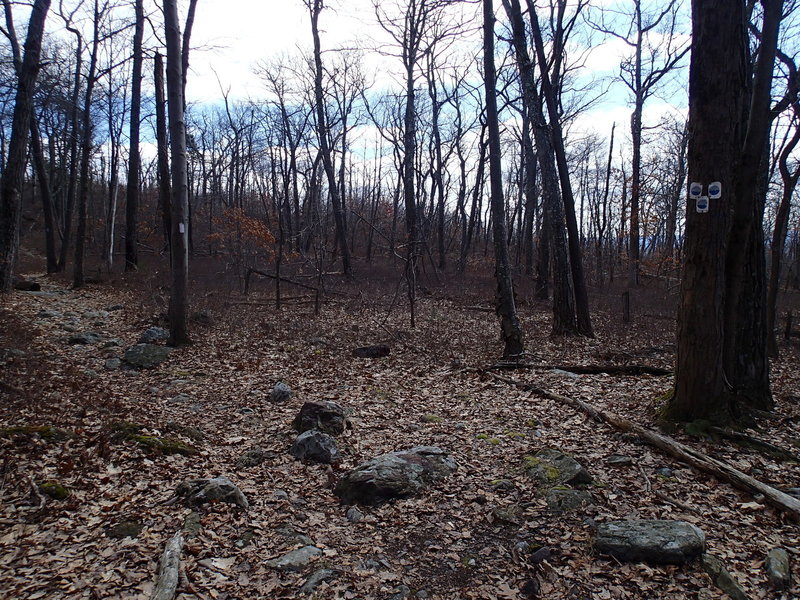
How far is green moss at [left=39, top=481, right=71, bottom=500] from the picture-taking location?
12.7 feet

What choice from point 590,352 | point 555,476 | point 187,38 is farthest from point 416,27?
point 555,476

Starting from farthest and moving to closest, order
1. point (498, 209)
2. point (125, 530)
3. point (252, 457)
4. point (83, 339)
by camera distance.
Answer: point (83, 339)
point (498, 209)
point (252, 457)
point (125, 530)

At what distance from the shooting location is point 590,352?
32.9 feet

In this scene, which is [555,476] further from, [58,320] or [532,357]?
[58,320]

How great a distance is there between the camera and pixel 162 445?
5.02 meters

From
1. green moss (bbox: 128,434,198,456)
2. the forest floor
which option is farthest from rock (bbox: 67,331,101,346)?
green moss (bbox: 128,434,198,456)

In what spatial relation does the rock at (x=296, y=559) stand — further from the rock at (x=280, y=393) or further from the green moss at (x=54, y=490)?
the rock at (x=280, y=393)

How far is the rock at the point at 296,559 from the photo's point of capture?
11.3ft

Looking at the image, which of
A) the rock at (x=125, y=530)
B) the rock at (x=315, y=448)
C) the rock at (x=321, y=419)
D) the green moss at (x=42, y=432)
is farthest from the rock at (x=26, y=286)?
the rock at (x=125, y=530)

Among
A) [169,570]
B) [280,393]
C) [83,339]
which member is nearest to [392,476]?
[169,570]

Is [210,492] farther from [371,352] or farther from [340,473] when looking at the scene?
[371,352]

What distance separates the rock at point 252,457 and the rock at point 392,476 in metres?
1.01

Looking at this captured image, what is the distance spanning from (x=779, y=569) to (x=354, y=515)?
294 cm

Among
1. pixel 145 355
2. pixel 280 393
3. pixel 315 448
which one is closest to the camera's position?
pixel 315 448
